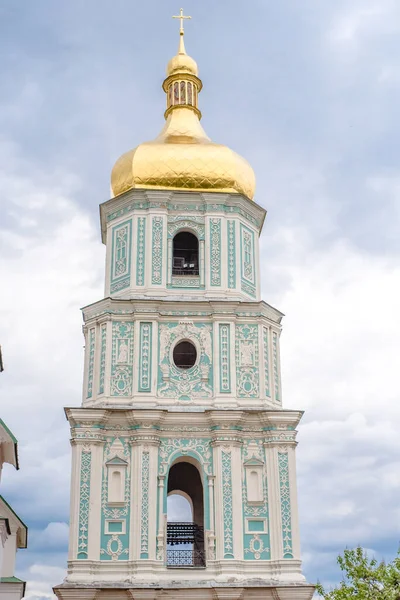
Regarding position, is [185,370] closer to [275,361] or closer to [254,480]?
[275,361]

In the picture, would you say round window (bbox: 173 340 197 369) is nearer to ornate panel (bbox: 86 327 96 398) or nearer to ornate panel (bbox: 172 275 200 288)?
ornate panel (bbox: 172 275 200 288)

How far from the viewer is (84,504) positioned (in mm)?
19766

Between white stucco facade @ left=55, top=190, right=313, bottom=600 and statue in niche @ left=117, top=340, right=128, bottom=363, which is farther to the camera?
statue in niche @ left=117, top=340, right=128, bottom=363

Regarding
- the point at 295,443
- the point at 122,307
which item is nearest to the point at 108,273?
the point at 122,307

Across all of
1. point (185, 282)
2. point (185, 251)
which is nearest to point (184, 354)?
point (185, 282)

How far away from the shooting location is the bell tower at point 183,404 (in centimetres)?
1942

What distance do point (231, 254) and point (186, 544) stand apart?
742 centimetres

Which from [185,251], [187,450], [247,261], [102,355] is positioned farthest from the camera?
[185,251]

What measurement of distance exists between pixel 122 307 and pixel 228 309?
8.74ft

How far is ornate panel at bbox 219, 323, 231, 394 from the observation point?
21.4 m

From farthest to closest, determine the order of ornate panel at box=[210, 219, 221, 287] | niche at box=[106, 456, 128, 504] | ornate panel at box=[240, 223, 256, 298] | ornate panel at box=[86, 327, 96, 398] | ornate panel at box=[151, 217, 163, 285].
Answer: ornate panel at box=[240, 223, 256, 298], ornate panel at box=[210, 219, 221, 287], ornate panel at box=[151, 217, 163, 285], ornate panel at box=[86, 327, 96, 398], niche at box=[106, 456, 128, 504]

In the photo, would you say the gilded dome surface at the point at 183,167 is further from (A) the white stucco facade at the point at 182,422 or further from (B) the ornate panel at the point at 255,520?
(B) the ornate panel at the point at 255,520

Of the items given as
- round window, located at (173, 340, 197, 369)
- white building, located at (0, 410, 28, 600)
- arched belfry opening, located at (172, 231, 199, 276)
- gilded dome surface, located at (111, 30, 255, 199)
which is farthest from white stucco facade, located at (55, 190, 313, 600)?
white building, located at (0, 410, 28, 600)

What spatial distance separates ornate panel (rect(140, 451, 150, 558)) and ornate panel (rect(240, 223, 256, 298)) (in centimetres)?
540
